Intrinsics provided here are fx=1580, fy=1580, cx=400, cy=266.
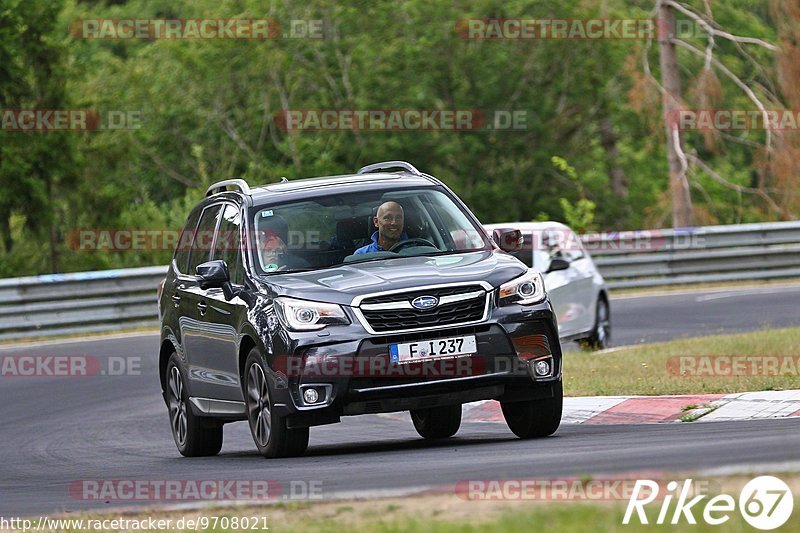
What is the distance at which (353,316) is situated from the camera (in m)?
9.90

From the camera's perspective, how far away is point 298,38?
44.5 m

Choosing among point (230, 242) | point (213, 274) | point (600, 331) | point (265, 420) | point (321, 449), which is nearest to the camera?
point (265, 420)

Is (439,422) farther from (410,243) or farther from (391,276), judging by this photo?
(391,276)

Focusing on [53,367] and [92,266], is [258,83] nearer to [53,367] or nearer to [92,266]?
[92,266]

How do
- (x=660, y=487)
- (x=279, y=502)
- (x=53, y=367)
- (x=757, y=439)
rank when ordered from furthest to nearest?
(x=53, y=367) < (x=757, y=439) < (x=279, y=502) < (x=660, y=487)

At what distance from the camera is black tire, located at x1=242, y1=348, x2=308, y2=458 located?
10.3 meters

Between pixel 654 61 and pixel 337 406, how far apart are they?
3800 cm

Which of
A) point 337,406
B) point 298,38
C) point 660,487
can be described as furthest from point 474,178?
point 660,487

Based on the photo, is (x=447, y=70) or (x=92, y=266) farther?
(x=447, y=70)

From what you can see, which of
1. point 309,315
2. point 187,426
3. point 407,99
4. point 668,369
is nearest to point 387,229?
point 309,315

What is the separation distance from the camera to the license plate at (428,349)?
985 centimetres

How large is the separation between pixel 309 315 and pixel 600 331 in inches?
387

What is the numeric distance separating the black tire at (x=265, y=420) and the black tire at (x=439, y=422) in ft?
6.15

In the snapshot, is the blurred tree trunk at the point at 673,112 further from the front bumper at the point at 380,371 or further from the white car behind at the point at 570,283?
the front bumper at the point at 380,371
